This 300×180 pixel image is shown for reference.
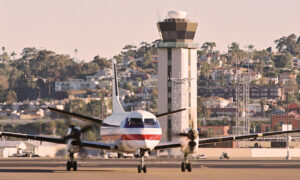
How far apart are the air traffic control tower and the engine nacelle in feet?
301

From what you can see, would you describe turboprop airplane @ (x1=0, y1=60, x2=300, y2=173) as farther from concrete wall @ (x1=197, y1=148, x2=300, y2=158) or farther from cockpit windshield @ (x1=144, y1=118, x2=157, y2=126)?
concrete wall @ (x1=197, y1=148, x2=300, y2=158)

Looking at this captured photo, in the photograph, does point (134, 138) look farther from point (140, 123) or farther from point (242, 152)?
point (242, 152)

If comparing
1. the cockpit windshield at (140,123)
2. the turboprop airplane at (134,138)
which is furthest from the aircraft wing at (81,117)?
the cockpit windshield at (140,123)

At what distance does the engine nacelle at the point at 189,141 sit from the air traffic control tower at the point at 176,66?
91764 mm

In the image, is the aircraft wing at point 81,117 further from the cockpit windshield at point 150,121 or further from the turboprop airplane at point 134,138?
the cockpit windshield at point 150,121

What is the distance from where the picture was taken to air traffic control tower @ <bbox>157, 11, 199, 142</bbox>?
15375 centimetres

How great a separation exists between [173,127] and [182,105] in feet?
18.4

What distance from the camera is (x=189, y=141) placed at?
59.8 m

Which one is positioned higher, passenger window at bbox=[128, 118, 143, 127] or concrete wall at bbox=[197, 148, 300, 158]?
concrete wall at bbox=[197, 148, 300, 158]

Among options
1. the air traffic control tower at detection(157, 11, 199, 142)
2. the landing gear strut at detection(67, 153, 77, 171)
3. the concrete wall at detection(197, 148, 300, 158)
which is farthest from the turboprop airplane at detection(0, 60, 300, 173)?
the air traffic control tower at detection(157, 11, 199, 142)

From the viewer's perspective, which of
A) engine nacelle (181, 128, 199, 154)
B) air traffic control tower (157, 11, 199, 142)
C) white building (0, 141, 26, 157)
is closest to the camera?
engine nacelle (181, 128, 199, 154)

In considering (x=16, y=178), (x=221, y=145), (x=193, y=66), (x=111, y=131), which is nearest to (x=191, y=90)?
(x=193, y=66)

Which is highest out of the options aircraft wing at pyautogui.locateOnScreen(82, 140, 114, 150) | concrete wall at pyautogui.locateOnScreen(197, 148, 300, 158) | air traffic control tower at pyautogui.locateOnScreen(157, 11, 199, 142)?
air traffic control tower at pyautogui.locateOnScreen(157, 11, 199, 142)

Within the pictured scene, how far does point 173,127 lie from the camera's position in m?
160
